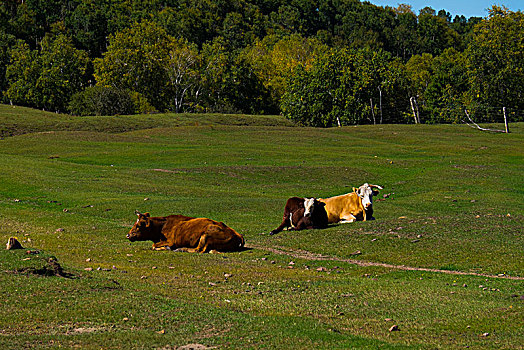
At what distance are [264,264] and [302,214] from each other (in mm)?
5713

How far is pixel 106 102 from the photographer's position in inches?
3711

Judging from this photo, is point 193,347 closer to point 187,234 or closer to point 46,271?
point 46,271

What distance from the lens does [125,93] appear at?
97938 mm

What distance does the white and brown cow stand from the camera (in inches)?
844

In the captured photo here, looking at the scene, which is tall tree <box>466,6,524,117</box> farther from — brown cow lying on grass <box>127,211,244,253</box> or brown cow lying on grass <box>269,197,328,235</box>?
brown cow lying on grass <box>127,211,244,253</box>

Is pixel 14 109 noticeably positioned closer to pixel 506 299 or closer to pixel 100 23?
pixel 100 23

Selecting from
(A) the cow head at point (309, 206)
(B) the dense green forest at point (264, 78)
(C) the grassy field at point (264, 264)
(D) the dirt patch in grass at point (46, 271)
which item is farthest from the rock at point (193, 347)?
(B) the dense green forest at point (264, 78)

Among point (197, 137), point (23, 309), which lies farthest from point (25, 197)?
point (197, 137)

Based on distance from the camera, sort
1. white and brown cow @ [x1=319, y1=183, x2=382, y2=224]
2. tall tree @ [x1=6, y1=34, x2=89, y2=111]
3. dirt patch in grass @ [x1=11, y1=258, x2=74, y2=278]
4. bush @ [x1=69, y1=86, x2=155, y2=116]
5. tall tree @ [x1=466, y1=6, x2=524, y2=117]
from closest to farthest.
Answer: dirt patch in grass @ [x1=11, y1=258, x2=74, y2=278], white and brown cow @ [x1=319, y1=183, x2=382, y2=224], tall tree @ [x1=466, y1=6, x2=524, y2=117], bush @ [x1=69, y1=86, x2=155, y2=116], tall tree @ [x1=6, y1=34, x2=89, y2=111]

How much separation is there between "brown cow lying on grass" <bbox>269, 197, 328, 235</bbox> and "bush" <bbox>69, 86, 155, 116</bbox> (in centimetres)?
7889

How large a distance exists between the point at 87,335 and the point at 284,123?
3539 inches

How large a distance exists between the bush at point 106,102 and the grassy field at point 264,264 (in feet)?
180

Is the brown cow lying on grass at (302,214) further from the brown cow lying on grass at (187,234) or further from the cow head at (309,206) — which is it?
the brown cow lying on grass at (187,234)

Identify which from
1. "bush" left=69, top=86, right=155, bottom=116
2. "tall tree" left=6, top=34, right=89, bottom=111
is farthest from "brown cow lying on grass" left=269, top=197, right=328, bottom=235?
"tall tree" left=6, top=34, right=89, bottom=111
